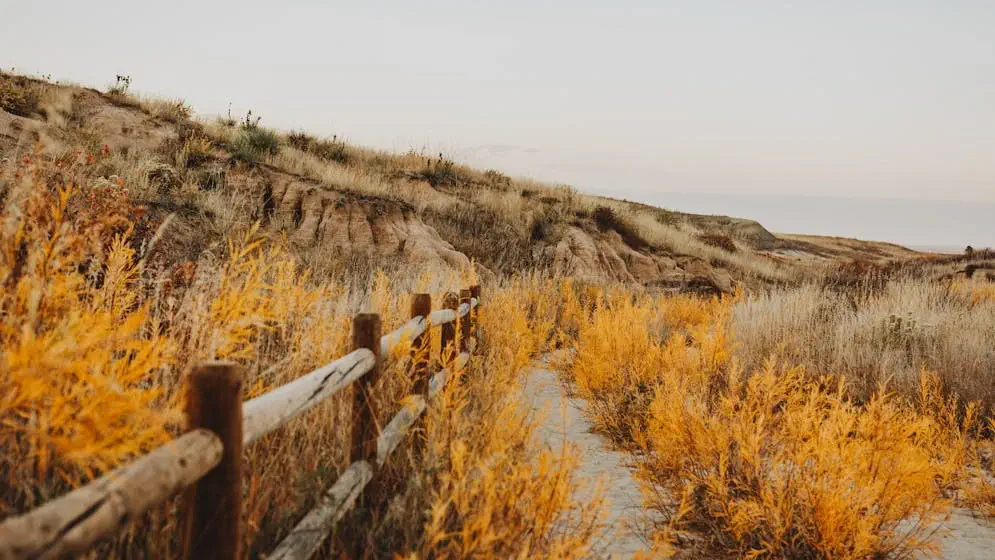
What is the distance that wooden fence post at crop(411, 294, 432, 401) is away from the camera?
12.8 feet

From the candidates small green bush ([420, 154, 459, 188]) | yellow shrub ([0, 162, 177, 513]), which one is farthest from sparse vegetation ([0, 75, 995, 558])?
small green bush ([420, 154, 459, 188])

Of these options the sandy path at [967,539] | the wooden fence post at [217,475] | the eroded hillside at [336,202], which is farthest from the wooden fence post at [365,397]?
the eroded hillside at [336,202]

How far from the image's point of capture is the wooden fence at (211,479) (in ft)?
3.31

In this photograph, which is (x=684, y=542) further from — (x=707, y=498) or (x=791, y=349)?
(x=791, y=349)

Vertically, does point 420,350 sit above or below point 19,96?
below

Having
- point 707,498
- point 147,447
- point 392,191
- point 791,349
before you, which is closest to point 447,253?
Result: point 392,191

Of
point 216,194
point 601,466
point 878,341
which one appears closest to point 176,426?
point 601,466

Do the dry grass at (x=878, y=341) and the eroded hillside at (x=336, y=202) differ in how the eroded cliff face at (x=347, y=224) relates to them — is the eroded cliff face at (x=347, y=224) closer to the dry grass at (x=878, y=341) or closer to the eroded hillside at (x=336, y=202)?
the eroded hillside at (x=336, y=202)

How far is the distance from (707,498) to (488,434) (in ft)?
5.10

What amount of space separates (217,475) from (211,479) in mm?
18

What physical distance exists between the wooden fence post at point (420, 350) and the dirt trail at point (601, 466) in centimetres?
84

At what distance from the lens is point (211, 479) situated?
1.56m

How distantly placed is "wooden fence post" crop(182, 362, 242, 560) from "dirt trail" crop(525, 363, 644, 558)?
1607mm

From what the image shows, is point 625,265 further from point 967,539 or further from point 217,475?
point 217,475
